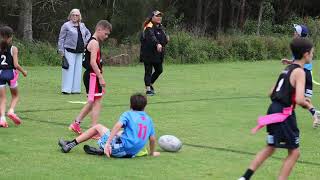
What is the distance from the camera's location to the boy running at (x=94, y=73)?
954 centimetres

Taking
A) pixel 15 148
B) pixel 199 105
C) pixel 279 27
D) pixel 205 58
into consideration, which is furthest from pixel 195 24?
pixel 15 148

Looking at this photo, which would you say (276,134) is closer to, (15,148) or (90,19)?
(15,148)

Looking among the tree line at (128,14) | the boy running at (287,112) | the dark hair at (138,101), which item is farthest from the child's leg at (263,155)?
the tree line at (128,14)

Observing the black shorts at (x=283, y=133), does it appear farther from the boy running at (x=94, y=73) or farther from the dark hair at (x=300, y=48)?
the boy running at (x=94, y=73)

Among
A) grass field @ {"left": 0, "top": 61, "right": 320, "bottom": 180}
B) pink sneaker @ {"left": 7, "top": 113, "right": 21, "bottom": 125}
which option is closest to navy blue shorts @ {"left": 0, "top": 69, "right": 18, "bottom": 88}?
pink sneaker @ {"left": 7, "top": 113, "right": 21, "bottom": 125}

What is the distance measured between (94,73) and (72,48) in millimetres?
6068

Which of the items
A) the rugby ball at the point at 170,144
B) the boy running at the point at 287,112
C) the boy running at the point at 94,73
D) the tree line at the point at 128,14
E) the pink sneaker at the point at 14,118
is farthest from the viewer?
the tree line at the point at 128,14

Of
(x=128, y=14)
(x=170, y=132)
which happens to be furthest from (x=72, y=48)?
(x=128, y=14)

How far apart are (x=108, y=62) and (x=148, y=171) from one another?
64.0 ft

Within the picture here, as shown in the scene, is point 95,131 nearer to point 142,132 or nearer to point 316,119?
point 142,132

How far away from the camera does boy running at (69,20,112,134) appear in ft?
31.3

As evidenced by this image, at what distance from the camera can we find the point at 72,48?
15.6 meters

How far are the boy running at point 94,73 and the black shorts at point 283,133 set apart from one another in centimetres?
352

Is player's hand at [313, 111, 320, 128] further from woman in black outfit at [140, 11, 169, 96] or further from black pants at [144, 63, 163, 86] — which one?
black pants at [144, 63, 163, 86]
